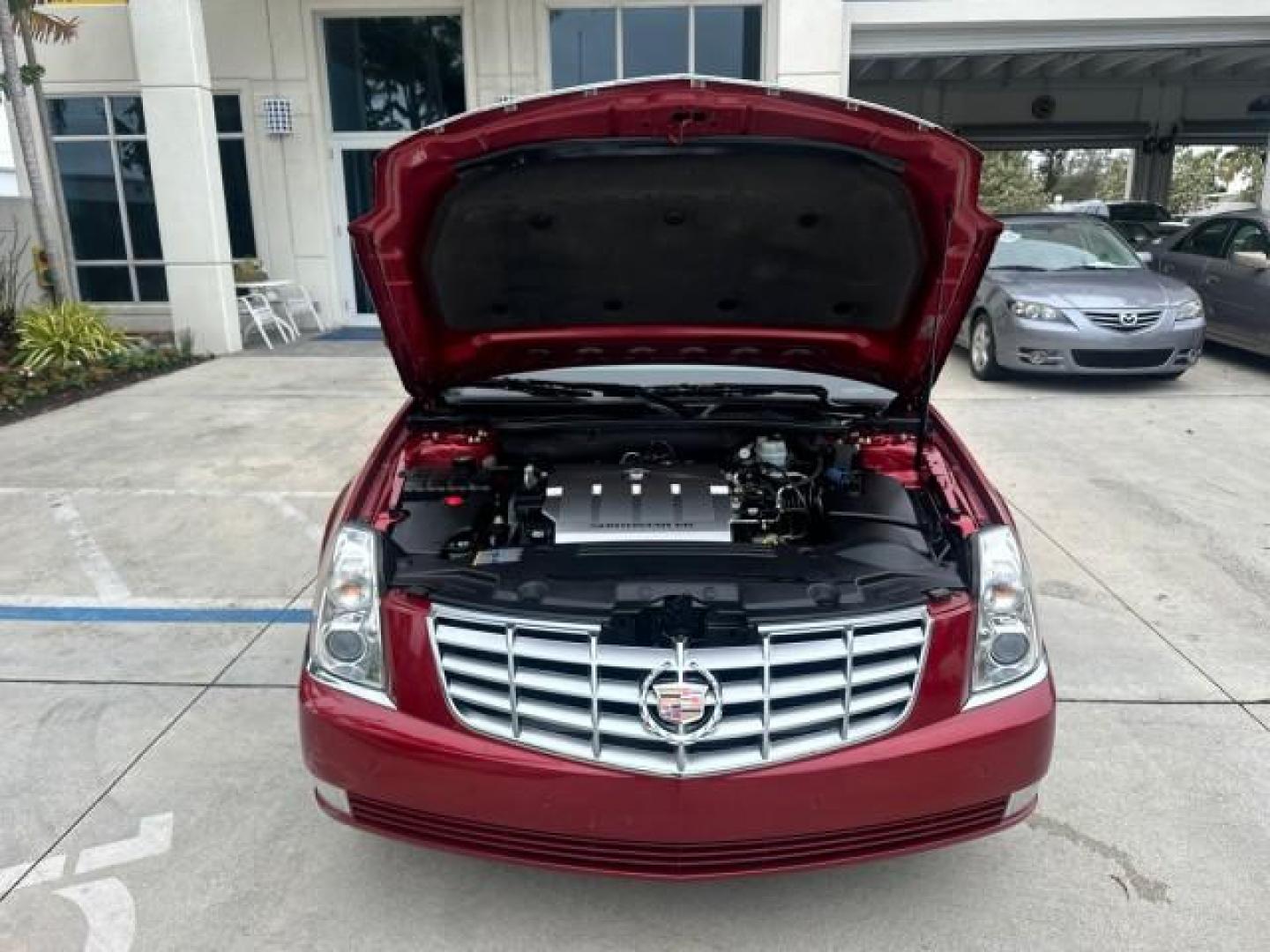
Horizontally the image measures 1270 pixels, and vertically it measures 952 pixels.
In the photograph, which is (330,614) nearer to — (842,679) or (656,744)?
(656,744)

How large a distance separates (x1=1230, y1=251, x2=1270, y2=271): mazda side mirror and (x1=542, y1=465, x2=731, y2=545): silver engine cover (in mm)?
8398

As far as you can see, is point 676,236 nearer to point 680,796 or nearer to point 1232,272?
point 680,796

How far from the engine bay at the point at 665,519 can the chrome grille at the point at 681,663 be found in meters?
0.10

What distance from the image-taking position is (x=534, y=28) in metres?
11.5

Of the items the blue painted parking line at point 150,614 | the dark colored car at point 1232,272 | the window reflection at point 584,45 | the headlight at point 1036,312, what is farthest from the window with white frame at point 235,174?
the dark colored car at point 1232,272

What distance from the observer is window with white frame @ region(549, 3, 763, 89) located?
11.4 metres

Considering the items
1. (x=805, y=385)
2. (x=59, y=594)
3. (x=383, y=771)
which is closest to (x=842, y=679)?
(x=383, y=771)

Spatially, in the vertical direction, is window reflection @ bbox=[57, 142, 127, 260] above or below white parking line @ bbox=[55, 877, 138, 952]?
above

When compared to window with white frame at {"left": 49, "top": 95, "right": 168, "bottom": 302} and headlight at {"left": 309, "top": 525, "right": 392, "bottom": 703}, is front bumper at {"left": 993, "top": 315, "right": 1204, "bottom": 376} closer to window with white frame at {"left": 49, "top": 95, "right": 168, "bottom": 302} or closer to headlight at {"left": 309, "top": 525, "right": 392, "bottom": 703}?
headlight at {"left": 309, "top": 525, "right": 392, "bottom": 703}

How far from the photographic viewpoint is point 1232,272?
9.42 metres

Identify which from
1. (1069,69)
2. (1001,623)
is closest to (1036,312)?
(1001,623)

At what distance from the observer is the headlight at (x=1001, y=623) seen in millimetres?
2164

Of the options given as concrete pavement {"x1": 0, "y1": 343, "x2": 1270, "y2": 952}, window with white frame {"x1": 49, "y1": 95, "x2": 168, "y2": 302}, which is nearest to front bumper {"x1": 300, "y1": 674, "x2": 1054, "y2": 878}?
concrete pavement {"x1": 0, "y1": 343, "x2": 1270, "y2": 952}

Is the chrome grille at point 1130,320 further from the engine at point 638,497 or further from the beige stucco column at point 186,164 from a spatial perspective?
the beige stucco column at point 186,164
